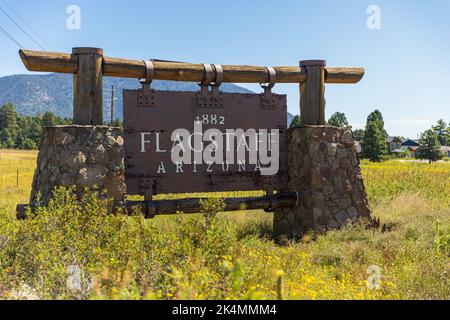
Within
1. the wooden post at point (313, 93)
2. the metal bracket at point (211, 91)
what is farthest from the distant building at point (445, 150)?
the metal bracket at point (211, 91)

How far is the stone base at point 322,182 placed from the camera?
8766mm

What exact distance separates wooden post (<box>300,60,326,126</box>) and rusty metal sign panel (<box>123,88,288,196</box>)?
1.76ft

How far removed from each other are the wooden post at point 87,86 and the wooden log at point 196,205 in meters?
1.64

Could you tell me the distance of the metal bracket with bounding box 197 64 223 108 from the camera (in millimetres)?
8141

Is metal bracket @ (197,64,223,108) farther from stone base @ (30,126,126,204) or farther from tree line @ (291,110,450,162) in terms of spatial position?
tree line @ (291,110,450,162)

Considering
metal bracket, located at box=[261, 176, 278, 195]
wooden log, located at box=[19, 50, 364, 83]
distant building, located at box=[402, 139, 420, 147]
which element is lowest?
metal bracket, located at box=[261, 176, 278, 195]

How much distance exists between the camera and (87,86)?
23.9 ft

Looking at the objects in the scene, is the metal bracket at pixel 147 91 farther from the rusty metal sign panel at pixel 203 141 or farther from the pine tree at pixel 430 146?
the pine tree at pixel 430 146

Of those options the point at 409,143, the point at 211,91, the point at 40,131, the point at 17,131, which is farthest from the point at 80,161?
the point at 409,143

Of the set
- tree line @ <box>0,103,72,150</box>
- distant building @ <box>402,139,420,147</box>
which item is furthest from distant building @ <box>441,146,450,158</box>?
tree line @ <box>0,103,72,150</box>

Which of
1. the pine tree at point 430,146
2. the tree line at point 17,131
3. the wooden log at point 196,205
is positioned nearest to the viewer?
the wooden log at point 196,205

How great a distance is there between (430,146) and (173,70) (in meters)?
72.6

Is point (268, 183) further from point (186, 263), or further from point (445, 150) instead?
point (445, 150)

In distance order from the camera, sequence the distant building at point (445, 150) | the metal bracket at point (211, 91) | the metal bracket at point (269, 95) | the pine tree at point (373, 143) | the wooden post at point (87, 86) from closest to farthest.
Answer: the wooden post at point (87, 86) → the metal bracket at point (211, 91) → the metal bracket at point (269, 95) → the pine tree at point (373, 143) → the distant building at point (445, 150)
